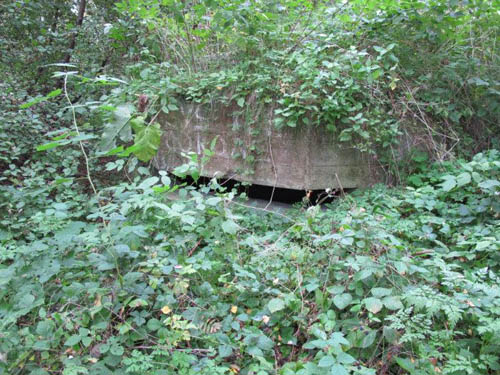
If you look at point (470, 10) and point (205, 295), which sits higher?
point (470, 10)

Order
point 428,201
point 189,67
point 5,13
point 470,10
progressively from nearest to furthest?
point 428,201, point 470,10, point 189,67, point 5,13

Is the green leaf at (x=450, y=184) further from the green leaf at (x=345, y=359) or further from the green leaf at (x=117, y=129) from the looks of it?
the green leaf at (x=117, y=129)

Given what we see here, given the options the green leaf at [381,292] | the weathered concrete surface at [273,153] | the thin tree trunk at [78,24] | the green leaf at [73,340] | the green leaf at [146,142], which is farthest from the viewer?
the thin tree trunk at [78,24]

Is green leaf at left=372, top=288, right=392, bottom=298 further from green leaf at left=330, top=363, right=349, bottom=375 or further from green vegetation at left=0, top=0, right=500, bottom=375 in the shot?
green leaf at left=330, top=363, right=349, bottom=375

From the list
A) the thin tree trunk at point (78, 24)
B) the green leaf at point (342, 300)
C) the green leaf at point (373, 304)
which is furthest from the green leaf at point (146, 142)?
the thin tree trunk at point (78, 24)

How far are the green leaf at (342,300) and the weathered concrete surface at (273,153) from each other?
1.87 metres

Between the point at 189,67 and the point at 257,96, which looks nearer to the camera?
the point at 257,96

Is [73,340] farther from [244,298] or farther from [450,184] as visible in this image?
[450,184]

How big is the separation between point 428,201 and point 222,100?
7.48 feet

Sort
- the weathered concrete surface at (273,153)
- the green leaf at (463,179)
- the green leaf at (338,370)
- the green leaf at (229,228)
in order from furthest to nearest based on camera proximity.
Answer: the weathered concrete surface at (273,153) < the green leaf at (463,179) < the green leaf at (229,228) < the green leaf at (338,370)

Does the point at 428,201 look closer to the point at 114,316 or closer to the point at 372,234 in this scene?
the point at 372,234

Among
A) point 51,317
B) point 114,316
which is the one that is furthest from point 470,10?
point 51,317

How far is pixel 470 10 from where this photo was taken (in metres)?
3.92

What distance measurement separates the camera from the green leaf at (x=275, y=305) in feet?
6.91
